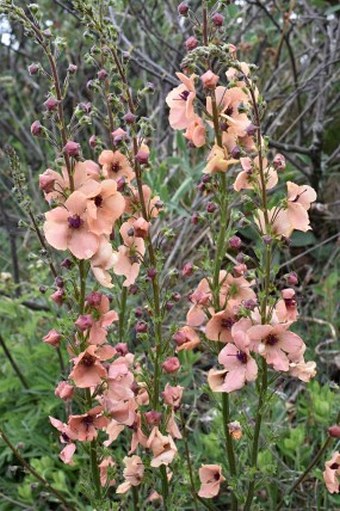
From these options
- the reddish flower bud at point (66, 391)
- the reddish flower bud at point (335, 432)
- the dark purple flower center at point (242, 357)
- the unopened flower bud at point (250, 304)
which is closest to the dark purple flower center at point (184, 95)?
the unopened flower bud at point (250, 304)

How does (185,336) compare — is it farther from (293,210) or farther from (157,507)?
(157,507)

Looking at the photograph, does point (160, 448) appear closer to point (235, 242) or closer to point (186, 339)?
point (186, 339)

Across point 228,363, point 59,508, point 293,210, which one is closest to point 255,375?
Answer: point 228,363

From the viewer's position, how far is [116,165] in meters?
1.82

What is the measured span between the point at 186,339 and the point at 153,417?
0.20 meters

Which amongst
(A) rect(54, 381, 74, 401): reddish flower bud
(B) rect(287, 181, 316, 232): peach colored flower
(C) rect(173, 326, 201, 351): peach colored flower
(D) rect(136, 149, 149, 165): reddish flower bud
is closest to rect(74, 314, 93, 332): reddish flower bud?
(A) rect(54, 381, 74, 401): reddish flower bud

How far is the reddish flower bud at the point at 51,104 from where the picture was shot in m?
1.56

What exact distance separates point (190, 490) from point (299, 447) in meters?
0.68

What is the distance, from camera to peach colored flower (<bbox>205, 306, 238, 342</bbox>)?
172cm

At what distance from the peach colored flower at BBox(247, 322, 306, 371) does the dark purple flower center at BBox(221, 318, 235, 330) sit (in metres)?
0.11

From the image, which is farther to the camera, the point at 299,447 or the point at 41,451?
the point at 41,451

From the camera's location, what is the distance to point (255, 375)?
165cm

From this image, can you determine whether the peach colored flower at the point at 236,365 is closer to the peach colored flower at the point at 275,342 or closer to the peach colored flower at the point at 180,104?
the peach colored flower at the point at 275,342

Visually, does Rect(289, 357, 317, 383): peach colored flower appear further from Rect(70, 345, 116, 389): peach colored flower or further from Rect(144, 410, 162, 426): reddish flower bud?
Rect(70, 345, 116, 389): peach colored flower
